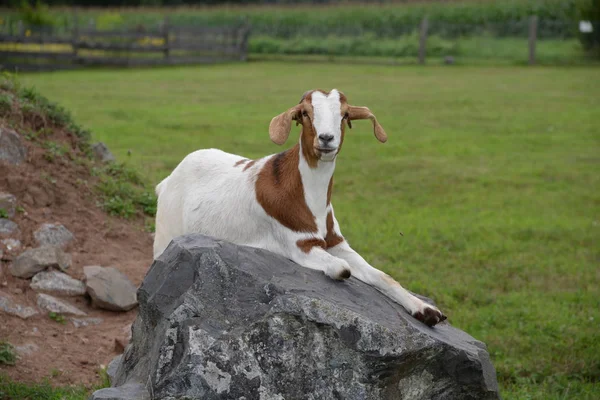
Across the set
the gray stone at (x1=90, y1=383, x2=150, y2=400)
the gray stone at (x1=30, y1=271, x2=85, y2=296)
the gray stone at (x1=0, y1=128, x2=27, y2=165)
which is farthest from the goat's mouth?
the gray stone at (x1=0, y1=128, x2=27, y2=165)

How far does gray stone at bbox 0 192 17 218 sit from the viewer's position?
8.07 metres

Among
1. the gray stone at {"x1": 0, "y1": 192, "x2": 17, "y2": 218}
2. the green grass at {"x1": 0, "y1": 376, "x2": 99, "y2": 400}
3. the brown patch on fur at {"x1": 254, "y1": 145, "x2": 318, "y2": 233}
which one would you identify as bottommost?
the green grass at {"x1": 0, "y1": 376, "x2": 99, "y2": 400}

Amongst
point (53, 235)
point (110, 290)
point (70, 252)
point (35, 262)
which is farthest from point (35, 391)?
point (53, 235)

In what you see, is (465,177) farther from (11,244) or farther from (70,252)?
(11,244)

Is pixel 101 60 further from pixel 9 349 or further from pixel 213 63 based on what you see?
pixel 9 349

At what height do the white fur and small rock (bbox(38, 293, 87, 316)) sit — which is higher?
the white fur

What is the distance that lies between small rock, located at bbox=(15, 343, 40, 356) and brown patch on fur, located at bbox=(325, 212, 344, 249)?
300 centimetres

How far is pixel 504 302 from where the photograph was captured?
8344 millimetres

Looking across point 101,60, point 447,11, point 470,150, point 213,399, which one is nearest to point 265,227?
point 213,399

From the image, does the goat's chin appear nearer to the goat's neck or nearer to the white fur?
the white fur

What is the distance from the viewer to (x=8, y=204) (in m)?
8.10

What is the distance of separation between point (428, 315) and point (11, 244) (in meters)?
4.60

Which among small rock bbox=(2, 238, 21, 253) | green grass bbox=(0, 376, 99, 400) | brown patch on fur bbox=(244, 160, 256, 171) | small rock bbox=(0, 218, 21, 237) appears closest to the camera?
brown patch on fur bbox=(244, 160, 256, 171)

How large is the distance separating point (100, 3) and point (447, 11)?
29727mm
